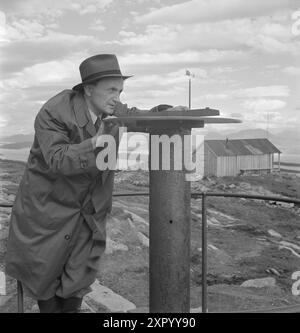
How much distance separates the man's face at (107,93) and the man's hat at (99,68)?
0.6 inches

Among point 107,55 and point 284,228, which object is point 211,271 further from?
point 107,55

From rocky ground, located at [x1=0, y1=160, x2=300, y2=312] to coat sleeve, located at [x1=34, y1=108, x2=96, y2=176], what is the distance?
2.06 metres

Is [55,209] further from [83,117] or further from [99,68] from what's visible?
[99,68]

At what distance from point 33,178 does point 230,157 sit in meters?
3.83

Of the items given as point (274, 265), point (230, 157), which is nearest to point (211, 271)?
point (274, 265)

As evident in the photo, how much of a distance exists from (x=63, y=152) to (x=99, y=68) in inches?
9.6

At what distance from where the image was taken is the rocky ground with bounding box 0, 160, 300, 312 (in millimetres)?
5293

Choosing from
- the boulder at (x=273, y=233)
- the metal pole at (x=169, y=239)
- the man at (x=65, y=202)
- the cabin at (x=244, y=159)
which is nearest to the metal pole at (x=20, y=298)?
the man at (x=65, y=202)

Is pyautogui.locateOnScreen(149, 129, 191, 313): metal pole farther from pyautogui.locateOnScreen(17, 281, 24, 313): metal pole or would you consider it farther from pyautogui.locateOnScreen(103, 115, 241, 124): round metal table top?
pyautogui.locateOnScreen(17, 281, 24, 313): metal pole

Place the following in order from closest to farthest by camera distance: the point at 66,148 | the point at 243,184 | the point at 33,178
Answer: the point at 66,148
the point at 33,178
the point at 243,184

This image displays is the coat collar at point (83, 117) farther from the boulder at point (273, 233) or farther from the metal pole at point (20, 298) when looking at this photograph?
the boulder at point (273, 233)

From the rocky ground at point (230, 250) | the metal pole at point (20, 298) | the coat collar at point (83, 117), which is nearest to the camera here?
the coat collar at point (83, 117)

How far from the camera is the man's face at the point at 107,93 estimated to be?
43.1 inches

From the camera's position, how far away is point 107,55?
1149 mm
